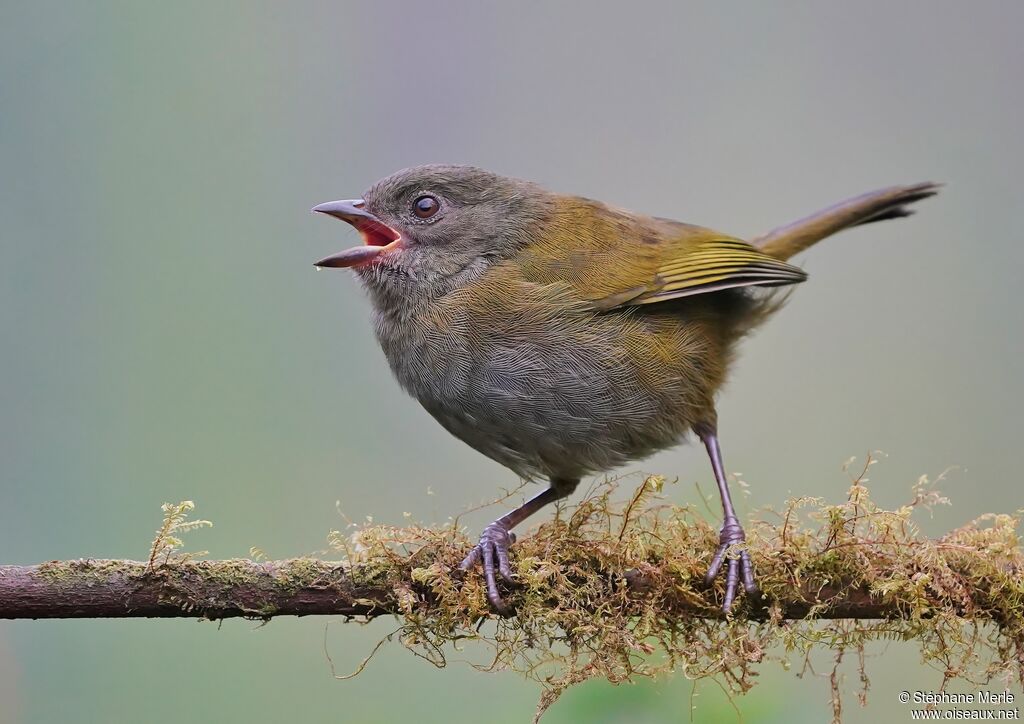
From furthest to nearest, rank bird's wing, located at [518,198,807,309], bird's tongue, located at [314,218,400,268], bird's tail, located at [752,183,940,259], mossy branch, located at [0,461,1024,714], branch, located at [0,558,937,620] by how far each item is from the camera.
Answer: bird's tail, located at [752,183,940,259] < bird's tongue, located at [314,218,400,268] < bird's wing, located at [518,198,807,309] < mossy branch, located at [0,461,1024,714] < branch, located at [0,558,937,620]

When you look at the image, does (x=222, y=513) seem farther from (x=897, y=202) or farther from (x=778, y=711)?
(x=897, y=202)

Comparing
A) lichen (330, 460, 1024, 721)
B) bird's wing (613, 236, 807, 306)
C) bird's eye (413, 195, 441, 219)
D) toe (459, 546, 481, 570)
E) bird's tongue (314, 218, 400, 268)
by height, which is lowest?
lichen (330, 460, 1024, 721)

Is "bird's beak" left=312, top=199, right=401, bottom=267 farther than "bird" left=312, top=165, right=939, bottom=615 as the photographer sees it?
Yes

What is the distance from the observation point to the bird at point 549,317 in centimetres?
331

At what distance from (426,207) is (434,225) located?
95 mm

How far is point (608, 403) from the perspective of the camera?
131 inches

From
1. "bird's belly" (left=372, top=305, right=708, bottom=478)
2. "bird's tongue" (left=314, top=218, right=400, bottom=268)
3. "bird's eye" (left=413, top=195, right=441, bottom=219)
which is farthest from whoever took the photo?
"bird's eye" (left=413, top=195, right=441, bottom=219)

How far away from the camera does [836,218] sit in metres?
4.36

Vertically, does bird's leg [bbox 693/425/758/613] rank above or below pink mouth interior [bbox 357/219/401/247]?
below

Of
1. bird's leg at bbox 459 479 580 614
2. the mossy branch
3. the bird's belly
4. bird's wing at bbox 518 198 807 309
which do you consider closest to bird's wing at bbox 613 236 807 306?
bird's wing at bbox 518 198 807 309

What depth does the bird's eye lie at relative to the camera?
3869 mm

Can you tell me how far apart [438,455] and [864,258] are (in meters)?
3.04

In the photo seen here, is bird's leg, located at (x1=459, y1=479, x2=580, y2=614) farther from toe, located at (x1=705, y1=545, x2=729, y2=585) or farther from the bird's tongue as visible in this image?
the bird's tongue

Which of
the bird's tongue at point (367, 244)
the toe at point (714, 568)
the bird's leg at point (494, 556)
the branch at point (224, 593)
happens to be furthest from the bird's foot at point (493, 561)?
the bird's tongue at point (367, 244)
